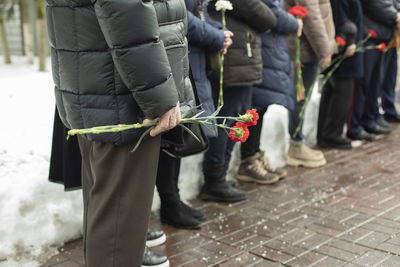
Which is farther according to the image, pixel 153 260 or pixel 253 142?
pixel 253 142

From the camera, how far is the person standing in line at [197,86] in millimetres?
3449

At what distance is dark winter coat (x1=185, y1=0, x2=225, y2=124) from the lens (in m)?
3.41

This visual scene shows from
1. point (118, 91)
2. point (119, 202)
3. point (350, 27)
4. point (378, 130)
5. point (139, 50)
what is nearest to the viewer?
point (139, 50)

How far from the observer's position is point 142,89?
84.7 inches

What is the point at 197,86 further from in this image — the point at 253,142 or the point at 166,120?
the point at 253,142

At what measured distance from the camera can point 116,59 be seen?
6.97ft

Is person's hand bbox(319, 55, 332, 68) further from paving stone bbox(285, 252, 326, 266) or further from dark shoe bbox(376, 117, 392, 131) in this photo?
paving stone bbox(285, 252, 326, 266)

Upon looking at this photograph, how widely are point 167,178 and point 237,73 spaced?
938 mm

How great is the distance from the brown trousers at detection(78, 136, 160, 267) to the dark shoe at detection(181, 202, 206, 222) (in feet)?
4.47

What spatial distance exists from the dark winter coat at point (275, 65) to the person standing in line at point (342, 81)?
143 cm

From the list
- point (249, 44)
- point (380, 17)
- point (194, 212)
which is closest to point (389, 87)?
point (380, 17)

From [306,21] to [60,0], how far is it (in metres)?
3.32

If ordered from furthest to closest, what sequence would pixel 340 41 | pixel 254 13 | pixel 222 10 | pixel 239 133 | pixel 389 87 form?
pixel 389 87 < pixel 340 41 < pixel 254 13 < pixel 222 10 < pixel 239 133

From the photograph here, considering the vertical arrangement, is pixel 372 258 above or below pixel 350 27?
below
